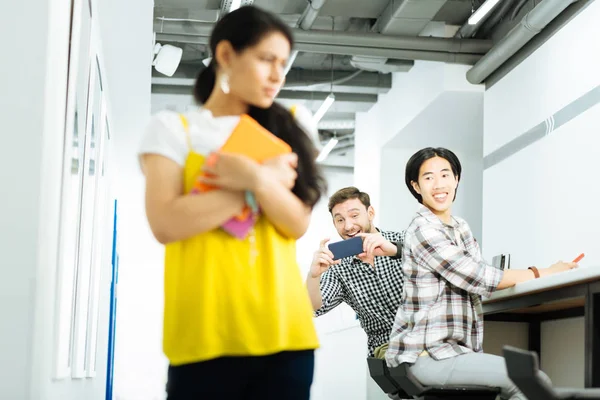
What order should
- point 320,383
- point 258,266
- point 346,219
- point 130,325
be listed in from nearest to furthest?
point 258,266 → point 346,219 → point 130,325 → point 320,383

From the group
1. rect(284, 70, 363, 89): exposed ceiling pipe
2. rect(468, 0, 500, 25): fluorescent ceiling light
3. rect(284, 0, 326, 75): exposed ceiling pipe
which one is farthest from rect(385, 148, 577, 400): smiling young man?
rect(284, 70, 363, 89): exposed ceiling pipe

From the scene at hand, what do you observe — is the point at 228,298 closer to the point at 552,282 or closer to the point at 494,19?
the point at 552,282

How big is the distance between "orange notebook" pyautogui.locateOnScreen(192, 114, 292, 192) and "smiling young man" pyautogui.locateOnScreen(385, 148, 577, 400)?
1406 millimetres

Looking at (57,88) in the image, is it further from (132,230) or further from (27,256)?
(132,230)

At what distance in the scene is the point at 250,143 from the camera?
4.85 ft

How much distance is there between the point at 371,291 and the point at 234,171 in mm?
2324

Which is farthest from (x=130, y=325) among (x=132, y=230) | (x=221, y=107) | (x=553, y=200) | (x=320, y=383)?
(x=320, y=383)

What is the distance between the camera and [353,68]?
34.2 ft

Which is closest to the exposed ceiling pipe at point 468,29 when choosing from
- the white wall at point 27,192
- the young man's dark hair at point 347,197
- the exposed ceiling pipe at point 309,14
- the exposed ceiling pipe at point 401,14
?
the exposed ceiling pipe at point 401,14

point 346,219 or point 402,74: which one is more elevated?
point 402,74

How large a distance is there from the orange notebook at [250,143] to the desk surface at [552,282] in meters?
1.36

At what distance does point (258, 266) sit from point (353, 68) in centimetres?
912

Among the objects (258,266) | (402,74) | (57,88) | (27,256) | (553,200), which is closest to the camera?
(258,266)

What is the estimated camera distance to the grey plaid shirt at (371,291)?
367 cm
